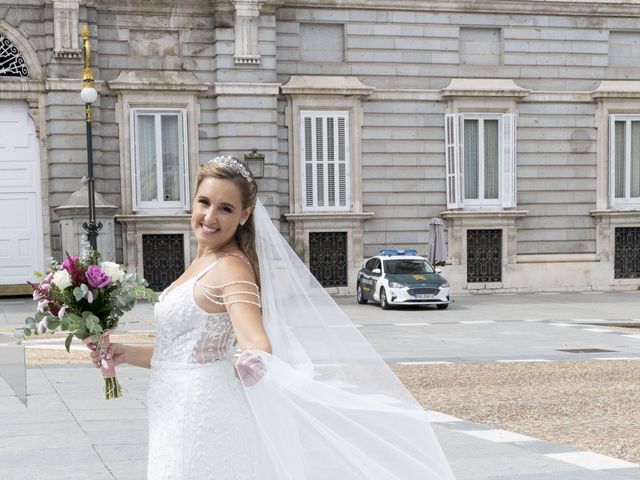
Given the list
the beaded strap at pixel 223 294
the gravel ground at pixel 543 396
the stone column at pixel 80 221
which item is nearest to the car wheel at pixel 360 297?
the stone column at pixel 80 221

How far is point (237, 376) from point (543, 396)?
7256 mm

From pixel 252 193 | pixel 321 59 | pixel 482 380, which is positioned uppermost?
pixel 321 59

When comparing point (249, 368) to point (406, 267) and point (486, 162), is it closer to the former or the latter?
point (406, 267)

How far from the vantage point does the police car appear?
2262 centimetres

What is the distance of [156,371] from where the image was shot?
12.2ft

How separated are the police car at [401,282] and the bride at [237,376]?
18.6 m

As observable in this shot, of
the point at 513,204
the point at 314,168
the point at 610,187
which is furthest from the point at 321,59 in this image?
the point at 610,187

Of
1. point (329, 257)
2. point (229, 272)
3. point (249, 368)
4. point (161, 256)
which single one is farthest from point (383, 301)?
point (249, 368)

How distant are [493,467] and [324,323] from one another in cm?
305

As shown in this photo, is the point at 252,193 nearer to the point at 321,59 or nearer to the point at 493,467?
the point at 493,467

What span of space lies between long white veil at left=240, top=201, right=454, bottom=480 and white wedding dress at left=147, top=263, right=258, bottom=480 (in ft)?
0.33

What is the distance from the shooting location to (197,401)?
3.60 metres

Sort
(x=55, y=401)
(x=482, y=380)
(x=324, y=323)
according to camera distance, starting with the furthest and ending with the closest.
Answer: (x=482, y=380) → (x=55, y=401) → (x=324, y=323)

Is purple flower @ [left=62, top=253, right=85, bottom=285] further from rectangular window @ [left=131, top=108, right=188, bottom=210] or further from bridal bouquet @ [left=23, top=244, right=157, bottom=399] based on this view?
rectangular window @ [left=131, top=108, right=188, bottom=210]
